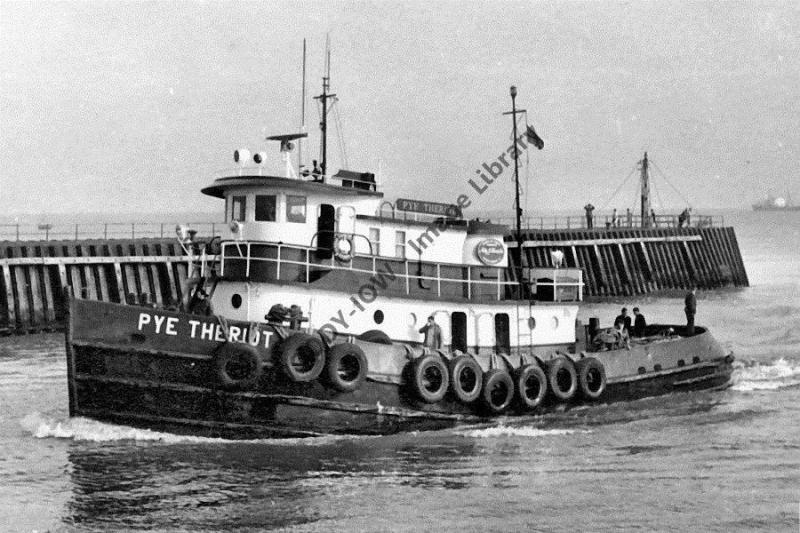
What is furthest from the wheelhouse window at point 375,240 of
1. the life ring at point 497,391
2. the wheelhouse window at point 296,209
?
the life ring at point 497,391

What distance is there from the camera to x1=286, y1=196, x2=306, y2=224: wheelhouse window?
1812cm

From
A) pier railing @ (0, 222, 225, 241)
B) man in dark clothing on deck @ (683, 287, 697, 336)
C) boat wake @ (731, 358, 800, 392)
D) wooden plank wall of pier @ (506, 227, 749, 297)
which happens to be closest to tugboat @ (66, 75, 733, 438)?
man in dark clothing on deck @ (683, 287, 697, 336)

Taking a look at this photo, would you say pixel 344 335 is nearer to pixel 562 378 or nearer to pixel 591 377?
pixel 562 378

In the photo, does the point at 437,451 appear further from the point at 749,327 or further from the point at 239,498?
the point at 749,327

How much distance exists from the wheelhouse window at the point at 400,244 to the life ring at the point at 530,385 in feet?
10.3

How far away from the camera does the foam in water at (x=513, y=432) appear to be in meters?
18.3

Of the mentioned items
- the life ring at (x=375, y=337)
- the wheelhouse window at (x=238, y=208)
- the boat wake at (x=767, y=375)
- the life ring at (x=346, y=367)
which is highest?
the wheelhouse window at (x=238, y=208)

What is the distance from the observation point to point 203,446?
1653cm

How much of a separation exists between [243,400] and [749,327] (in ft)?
84.3

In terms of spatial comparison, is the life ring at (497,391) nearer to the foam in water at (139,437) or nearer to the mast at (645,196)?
the foam in water at (139,437)

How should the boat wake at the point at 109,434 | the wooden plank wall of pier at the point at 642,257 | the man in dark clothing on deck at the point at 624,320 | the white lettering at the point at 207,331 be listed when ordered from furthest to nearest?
1. the wooden plank wall of pier at the point at 642,257
2. the man in dark clothing on deck at the point at 624,320
3. the boat wake at the point at 109,434
4. the white lettering at the point at 207,331

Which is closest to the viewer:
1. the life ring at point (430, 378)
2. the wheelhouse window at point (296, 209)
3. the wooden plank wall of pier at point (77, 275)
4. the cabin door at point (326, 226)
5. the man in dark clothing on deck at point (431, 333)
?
the life ring at point (430, 378)

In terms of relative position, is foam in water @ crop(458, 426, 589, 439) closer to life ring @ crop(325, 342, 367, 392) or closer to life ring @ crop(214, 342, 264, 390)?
life ring @ crop(325, 342, 367, 392)

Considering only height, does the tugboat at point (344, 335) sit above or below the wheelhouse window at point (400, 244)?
below
